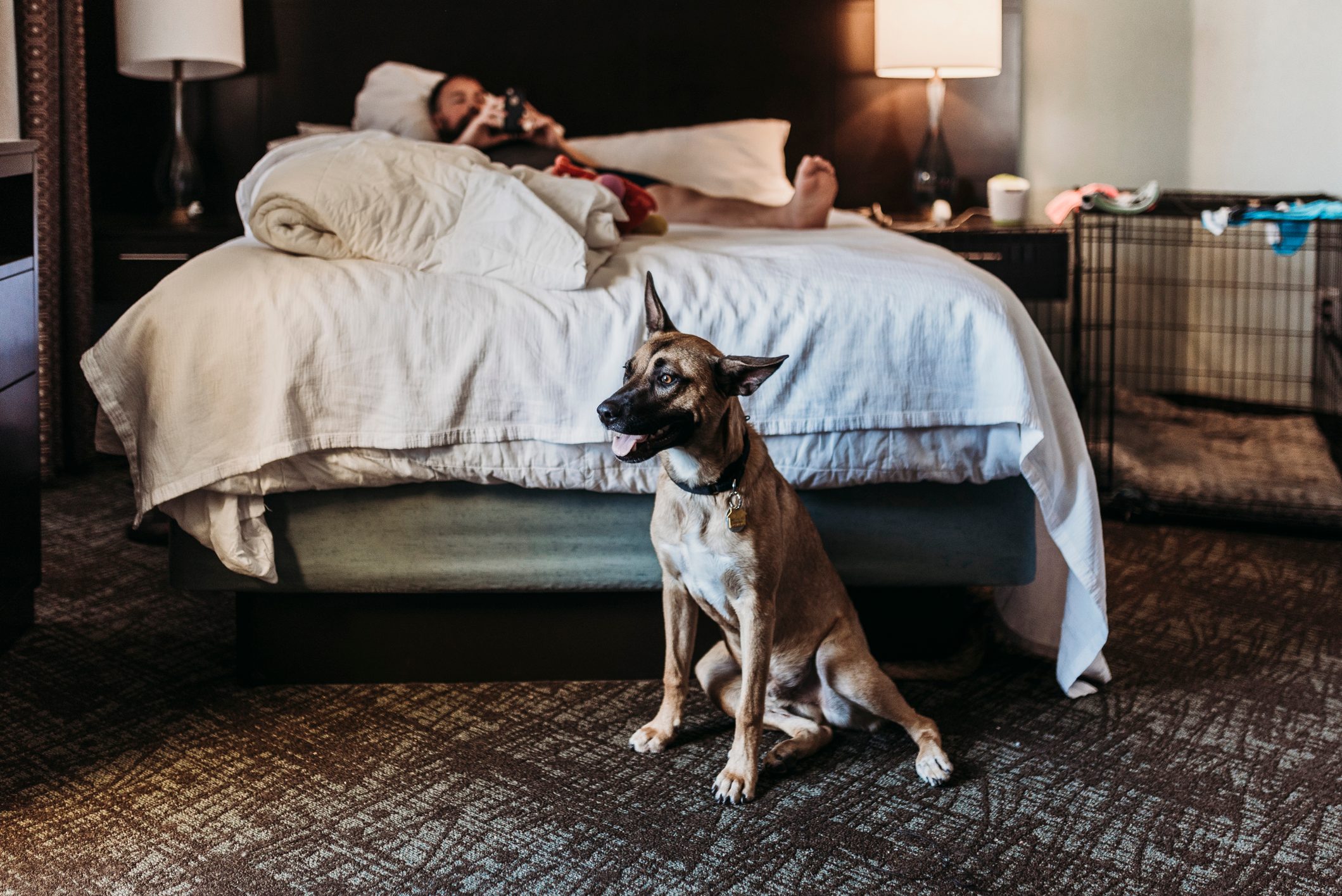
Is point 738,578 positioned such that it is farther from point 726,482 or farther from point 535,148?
point 535,148

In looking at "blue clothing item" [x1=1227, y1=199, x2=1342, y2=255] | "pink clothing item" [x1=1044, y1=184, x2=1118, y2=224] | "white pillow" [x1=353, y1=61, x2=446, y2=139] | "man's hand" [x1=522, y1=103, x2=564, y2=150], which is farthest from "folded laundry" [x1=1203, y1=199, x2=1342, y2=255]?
"white pillow" [x1=353, y1=61, x2=446, y2=139]

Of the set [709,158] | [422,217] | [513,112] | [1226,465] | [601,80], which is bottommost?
[1226,465]

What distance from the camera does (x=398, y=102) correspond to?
12.0 ft

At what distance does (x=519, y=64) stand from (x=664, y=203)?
90cm

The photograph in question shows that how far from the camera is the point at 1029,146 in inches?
162

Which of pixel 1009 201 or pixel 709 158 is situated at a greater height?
pixel 709 158

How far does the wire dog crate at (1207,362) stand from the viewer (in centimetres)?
314

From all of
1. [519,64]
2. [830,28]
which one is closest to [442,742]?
[519,64]

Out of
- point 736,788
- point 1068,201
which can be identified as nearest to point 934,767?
point 736,788

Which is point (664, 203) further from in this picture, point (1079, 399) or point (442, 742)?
point (442, 742)

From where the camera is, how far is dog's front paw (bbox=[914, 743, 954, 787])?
1.72 meters

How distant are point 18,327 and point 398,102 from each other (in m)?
1.87

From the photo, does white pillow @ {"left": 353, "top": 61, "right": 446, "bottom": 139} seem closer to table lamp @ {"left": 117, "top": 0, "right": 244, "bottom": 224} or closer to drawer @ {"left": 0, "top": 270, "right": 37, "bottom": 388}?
table lamp @ {"left": 117, "top": 0, "right": 244, "bottom": 224}

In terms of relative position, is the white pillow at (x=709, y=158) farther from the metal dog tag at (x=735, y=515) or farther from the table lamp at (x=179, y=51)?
the metal dog tag at (x=735, y=515)
